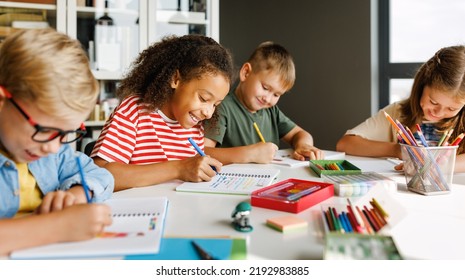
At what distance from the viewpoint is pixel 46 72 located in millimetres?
699

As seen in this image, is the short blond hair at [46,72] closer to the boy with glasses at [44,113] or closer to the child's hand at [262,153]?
the boy with glasses at [44,113]

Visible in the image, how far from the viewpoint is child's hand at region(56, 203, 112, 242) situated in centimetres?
62

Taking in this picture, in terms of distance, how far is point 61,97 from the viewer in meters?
0.71

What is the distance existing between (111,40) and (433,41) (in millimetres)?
1907

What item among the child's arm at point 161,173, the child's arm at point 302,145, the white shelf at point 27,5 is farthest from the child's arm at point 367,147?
the white shelf at point 27,5

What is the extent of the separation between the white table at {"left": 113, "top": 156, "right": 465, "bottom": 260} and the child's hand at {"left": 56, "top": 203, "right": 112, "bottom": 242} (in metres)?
0.11

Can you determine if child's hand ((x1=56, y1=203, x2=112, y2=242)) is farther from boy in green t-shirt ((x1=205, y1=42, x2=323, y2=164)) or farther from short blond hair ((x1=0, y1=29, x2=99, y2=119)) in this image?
boy in green t-shirt ((x1=205, y1=42, x2=323, y2=164))

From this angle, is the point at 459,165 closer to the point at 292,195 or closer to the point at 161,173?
the point at 292,195

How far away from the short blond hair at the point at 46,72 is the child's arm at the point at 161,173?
347 millimetres

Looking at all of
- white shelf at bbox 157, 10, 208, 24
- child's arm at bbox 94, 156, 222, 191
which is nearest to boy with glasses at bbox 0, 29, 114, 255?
child's arm at bbox 94, 156, 222, 191

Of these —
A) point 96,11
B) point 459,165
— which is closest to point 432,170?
point 459,165

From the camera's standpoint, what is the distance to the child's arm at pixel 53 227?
1.95 ft

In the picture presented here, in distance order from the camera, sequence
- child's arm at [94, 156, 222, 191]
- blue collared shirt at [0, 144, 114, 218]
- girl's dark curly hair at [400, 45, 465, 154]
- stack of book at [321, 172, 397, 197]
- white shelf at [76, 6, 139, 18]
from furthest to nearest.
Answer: white shelf at [76, 6, 139, 18]
girl's dark curly hair at [400, 45, 465, 154]
child's arm at [94, 156, 222, 191]
stack of book at [321, 172, 397, 197]
blue collared shirt at [0, 144, 114, 218]

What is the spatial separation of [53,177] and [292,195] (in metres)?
0.48
